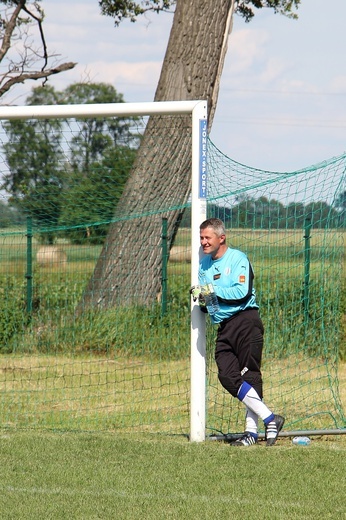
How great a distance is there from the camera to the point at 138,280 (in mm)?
12914

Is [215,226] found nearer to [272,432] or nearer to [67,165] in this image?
[272,432]

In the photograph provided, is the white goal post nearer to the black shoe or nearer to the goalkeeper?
the goalkeeper

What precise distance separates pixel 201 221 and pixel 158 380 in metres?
3.21

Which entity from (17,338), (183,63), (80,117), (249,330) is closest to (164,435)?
(249,330)

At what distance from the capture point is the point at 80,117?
25.8ft

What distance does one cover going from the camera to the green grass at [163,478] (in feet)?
18.2

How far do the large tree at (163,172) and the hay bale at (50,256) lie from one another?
515 mm

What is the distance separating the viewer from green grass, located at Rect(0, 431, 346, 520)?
18.2 feet

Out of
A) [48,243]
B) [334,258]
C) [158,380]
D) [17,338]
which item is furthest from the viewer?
[48,243]

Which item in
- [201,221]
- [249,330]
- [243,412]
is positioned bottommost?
[243,412]

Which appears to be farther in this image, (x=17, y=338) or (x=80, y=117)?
(x=17, y=338)

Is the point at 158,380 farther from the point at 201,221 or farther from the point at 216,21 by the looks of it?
the point at 216,21

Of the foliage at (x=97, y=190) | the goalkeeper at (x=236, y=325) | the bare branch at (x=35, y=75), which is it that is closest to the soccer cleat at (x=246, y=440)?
the goalkeeper at (x=236, y=325)

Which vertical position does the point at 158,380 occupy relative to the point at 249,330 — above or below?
below
